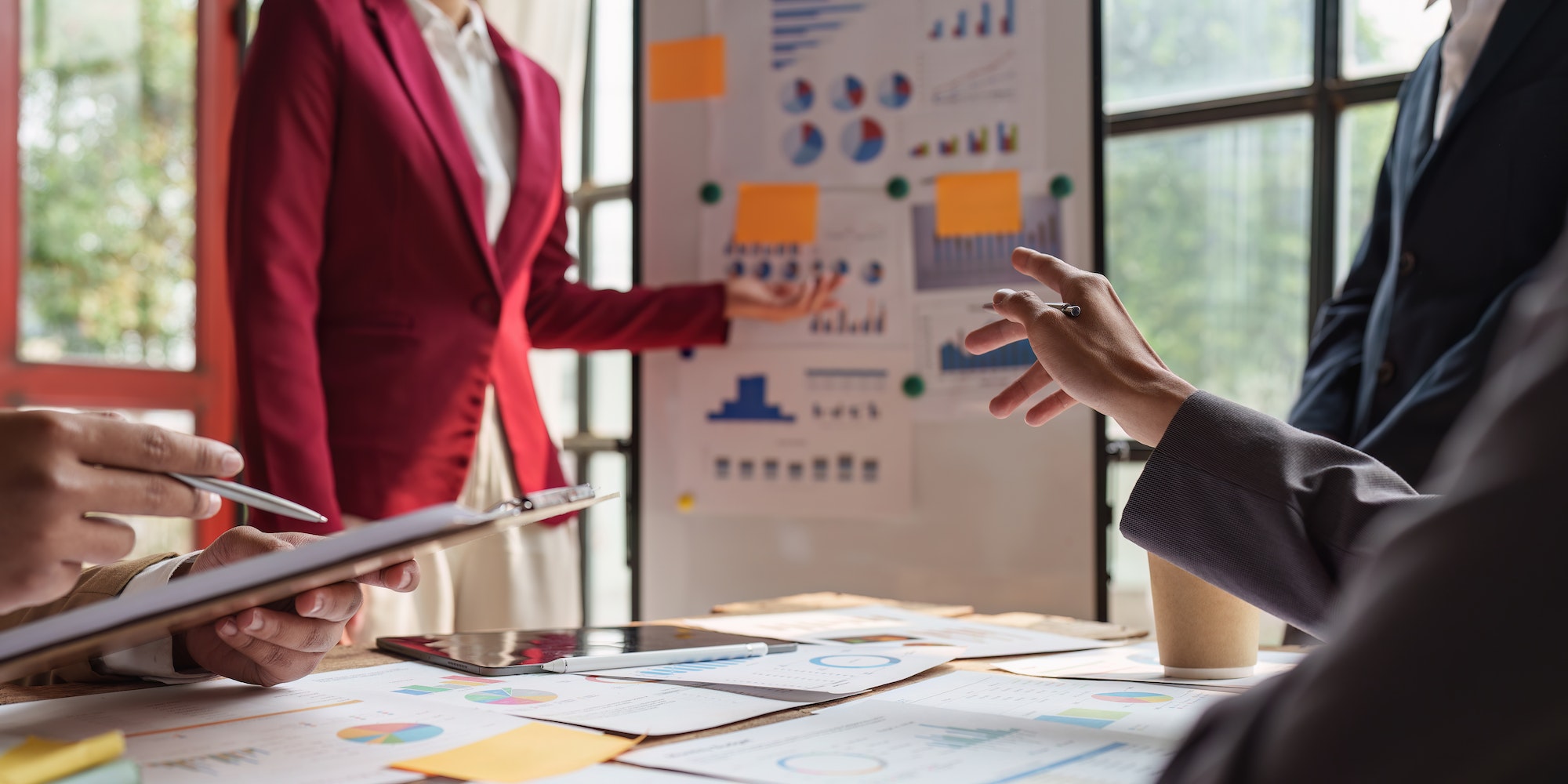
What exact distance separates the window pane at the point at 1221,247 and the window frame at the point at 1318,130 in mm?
25

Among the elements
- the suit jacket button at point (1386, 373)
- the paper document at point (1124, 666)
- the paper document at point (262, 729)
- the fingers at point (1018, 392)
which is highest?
the suit jacket button at point (1386, 373)

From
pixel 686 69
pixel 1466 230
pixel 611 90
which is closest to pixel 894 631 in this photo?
pixel 1466 230

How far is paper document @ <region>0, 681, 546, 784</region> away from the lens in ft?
2.08

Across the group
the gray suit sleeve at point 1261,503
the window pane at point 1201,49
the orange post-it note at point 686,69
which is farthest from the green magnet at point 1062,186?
the gray suit sleeve at point 1261,503

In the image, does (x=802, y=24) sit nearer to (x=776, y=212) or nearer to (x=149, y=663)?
(x=776, y=212)

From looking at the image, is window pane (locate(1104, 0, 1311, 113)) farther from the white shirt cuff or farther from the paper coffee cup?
the white shirt cuff

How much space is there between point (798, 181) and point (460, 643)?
1355 mm

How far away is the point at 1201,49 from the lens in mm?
2188

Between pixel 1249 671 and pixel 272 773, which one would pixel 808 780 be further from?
pixel 1249 671

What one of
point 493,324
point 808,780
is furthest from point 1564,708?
point 493,324

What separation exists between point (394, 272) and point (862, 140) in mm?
913

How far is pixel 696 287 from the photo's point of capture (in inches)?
85.4

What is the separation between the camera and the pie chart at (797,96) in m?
2.23

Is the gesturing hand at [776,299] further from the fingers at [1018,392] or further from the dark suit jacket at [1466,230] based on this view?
the fingers at [1018,392]
